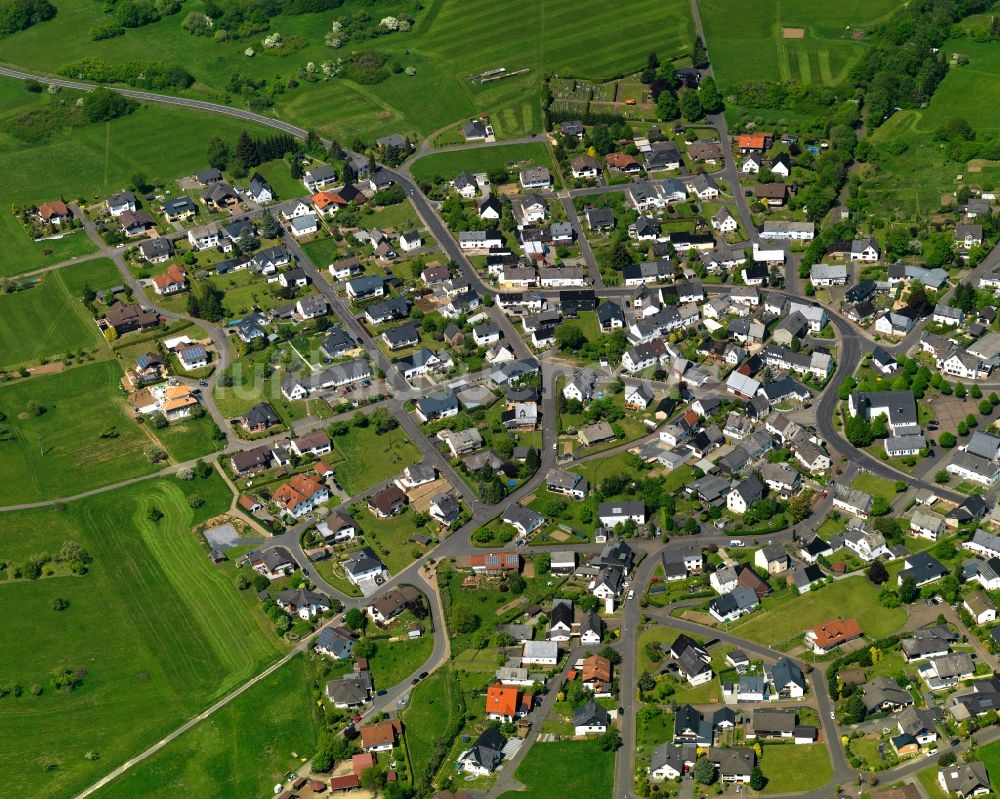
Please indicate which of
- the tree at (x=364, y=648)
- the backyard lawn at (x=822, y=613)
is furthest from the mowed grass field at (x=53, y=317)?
the backyard lawn at (x=822, y=613)

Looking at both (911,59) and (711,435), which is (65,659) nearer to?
(711,435)

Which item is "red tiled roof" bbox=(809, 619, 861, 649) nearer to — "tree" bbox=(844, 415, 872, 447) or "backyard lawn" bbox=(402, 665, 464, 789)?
"tree" bbox=(844, 415, 872, 447)

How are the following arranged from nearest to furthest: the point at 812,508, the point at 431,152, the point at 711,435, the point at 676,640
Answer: the point at 676,640, the point at 812,508, the point at 711,435, the point at 431,152

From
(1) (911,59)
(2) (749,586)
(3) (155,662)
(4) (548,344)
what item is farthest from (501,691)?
(1) (911,59)

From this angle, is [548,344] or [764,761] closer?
[764,761]

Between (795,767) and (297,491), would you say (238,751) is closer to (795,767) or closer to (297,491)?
(297,491)
